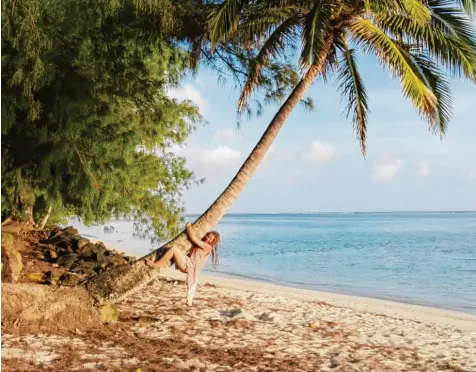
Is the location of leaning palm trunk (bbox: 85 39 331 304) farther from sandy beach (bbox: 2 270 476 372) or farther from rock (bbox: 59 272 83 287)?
rock (bbox: 59 272 83 287)

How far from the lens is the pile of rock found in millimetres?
12422

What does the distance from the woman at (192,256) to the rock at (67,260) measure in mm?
7476

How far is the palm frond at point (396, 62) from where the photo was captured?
856cm

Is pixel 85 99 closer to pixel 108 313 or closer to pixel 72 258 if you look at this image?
pixel 108 313

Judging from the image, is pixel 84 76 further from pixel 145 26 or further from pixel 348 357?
pixel 348 357

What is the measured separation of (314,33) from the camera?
811 cm

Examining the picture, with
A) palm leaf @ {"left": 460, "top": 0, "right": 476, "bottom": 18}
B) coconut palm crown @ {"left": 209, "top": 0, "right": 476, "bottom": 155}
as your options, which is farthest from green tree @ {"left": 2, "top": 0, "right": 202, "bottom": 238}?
palm leaf @ {"left": 460, "top": 0, "right": 476, "bottom": 18}

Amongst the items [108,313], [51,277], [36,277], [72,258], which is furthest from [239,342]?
[72,258]

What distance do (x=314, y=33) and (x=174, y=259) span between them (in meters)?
3.94

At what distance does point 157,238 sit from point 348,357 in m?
9.84

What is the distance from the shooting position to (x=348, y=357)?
24.1ft

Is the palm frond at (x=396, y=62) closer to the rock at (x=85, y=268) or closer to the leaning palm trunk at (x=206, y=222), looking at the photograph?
the leaning palm trunk at (x=206, y=222)

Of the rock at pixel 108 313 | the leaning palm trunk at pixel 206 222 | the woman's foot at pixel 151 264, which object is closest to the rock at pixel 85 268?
the rock at pixel 108 313

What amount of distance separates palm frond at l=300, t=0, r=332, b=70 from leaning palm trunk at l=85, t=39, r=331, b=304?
65cm
